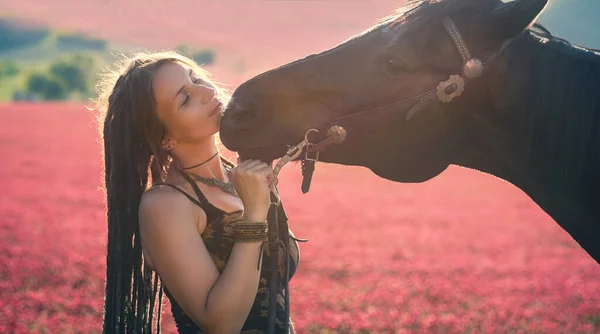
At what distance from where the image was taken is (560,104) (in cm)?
222

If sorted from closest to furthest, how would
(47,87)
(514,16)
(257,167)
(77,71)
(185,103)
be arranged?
1. (514,16)
2. (257,167)
3. (185,103)
4. (47,87)
5. (77,71)

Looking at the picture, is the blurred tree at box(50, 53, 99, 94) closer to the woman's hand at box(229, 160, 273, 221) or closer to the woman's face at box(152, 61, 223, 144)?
the woman's face at box(152, 61, 223, 144)

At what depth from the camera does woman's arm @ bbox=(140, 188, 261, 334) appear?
2.17 meters

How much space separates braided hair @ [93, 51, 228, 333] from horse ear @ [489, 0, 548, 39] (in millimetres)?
1154

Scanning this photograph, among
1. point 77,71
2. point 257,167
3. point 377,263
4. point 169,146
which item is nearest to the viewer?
point 257,167

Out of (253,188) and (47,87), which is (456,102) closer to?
(253,188)

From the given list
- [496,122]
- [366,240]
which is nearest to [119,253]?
[496,122]

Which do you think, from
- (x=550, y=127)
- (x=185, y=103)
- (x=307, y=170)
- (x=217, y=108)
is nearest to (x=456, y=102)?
(x=550, y=127)

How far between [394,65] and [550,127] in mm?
623

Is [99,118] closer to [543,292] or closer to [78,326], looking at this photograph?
[78,326]

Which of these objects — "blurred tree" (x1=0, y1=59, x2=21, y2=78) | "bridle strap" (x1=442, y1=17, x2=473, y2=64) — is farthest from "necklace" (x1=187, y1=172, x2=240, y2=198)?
"blurred tree" (x1=0, y1=59, x2=21, y2=78)

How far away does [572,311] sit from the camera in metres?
7.74

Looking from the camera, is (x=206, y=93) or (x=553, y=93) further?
(x=206, y=93)

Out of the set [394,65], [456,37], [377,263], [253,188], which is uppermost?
[456,37]
